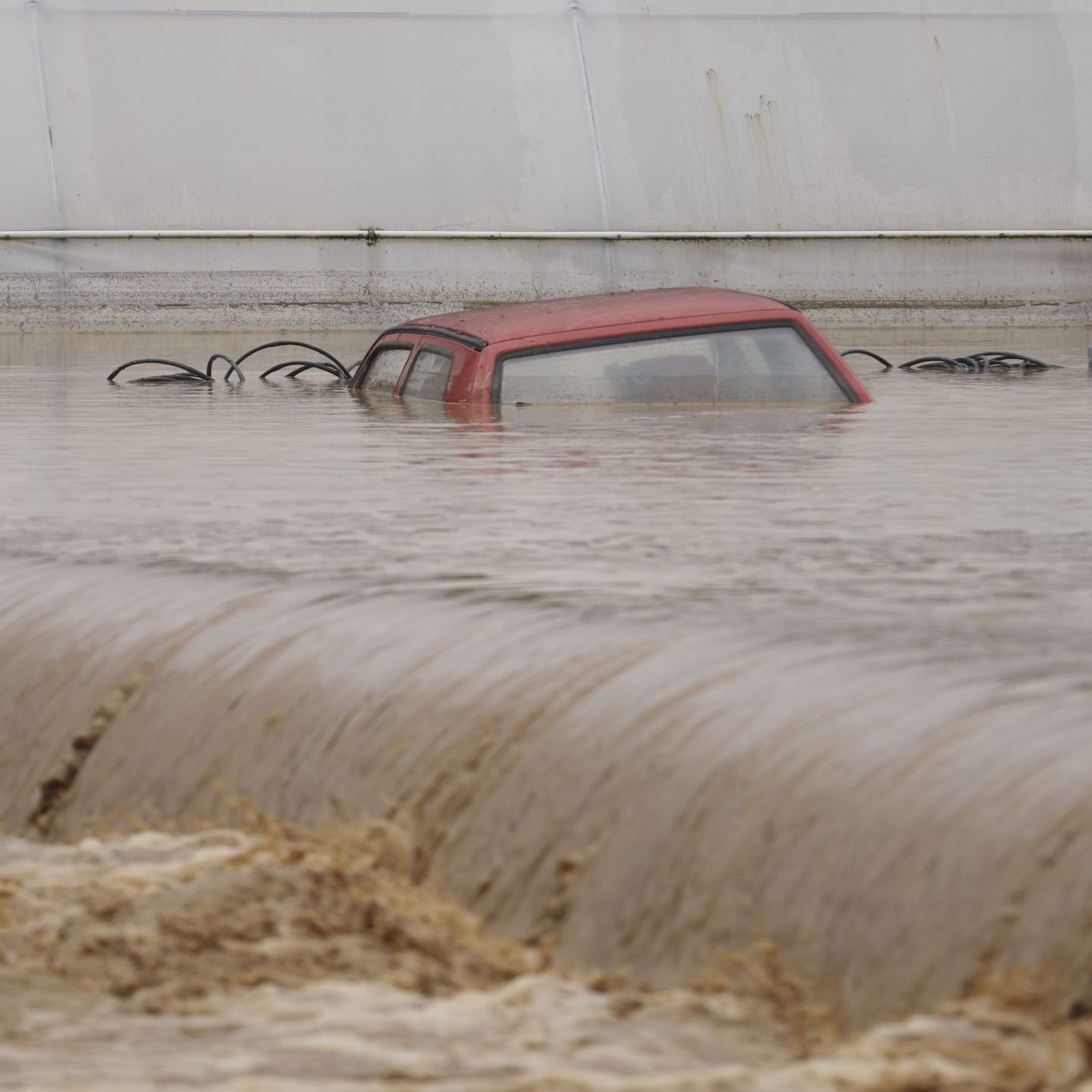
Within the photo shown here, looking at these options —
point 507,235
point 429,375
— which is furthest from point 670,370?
point 507,235

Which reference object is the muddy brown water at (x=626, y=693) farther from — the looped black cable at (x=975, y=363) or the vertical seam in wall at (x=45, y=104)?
the vertical seam in wall at (x=45, y=104)

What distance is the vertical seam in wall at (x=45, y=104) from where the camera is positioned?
44.5 feet

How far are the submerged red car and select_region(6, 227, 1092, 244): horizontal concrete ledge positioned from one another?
7192 millimetres

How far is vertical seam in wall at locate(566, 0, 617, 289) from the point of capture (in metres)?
13.9

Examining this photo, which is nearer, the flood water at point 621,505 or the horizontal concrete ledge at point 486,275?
the flood water at point 621,505

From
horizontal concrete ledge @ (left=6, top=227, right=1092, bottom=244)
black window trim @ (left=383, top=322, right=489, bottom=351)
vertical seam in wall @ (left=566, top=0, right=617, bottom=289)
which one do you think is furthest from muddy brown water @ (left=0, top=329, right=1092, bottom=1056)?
vertical seam in wall @ (left=566, top=0, right=617, bottom=289)

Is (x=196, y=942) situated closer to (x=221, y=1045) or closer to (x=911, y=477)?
(x=221, y=1045)

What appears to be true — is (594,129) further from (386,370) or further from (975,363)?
(386,370)

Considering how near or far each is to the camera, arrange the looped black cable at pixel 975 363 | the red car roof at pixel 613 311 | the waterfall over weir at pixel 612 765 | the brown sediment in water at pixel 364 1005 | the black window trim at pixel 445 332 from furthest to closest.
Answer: the looped black cable at pixel 975 363, the black window trim at pixel 445 332, the red car roof at pixel 613 311, the waterfall over weir at pixel 612 765, the brown sediment in water at pixel 364 1005

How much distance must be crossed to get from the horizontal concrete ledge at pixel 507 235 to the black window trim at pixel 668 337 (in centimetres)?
740

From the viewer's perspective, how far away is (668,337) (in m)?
6.42

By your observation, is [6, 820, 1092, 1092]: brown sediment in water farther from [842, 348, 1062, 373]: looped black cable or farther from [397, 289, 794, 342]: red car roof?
[842, 348, 1062, 373]: looped black cable

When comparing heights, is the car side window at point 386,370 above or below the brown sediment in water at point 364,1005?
above

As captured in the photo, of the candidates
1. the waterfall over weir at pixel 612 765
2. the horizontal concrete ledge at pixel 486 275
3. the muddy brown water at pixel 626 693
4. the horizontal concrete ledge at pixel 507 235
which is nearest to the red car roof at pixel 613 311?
the muddy brown water at pixel 626 693
